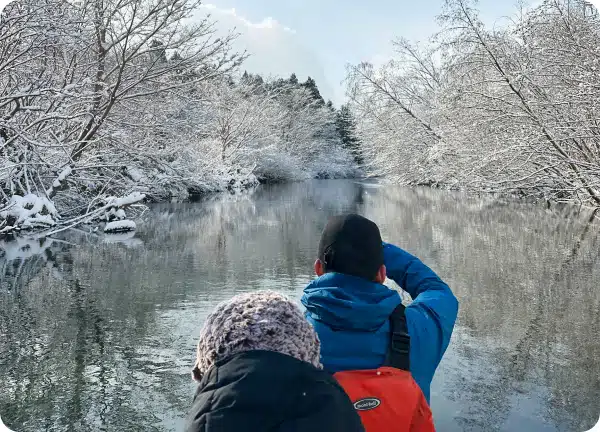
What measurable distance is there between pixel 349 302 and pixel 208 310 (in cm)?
459

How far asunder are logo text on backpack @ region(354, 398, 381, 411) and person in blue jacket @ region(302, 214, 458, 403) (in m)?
0.14

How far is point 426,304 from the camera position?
1.92 metres

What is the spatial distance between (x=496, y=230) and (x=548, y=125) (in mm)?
2434

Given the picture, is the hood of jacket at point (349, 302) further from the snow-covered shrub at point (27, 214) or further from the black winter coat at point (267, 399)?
the snow-covered shrub at point (27, 214)

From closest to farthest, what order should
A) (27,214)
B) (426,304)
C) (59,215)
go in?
(426,304) → (27,214) → (59,215)

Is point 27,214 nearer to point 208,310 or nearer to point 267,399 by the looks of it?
point 208,310

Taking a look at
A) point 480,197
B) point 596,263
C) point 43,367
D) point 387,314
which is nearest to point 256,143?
point 480,197

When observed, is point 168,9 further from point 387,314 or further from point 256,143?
point 256,143

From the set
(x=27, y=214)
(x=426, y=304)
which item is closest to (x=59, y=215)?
(x=27, y=214)

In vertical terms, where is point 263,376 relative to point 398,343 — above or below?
above

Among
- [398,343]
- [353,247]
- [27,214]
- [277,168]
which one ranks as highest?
[277,168]

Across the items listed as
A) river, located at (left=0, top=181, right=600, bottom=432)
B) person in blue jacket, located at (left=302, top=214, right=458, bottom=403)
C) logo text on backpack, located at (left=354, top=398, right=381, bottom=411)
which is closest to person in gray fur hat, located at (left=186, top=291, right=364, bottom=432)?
logo text on backpack, located at (left=354, top=398, right=381, bottom=411)

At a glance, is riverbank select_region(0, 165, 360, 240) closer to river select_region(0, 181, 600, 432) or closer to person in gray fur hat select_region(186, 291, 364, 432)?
river select_region(0, 181, 600, 432)

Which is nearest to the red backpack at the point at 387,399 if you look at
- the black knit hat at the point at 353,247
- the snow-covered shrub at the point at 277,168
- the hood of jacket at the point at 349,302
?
A: the hood of jacket at the point at 349,302
